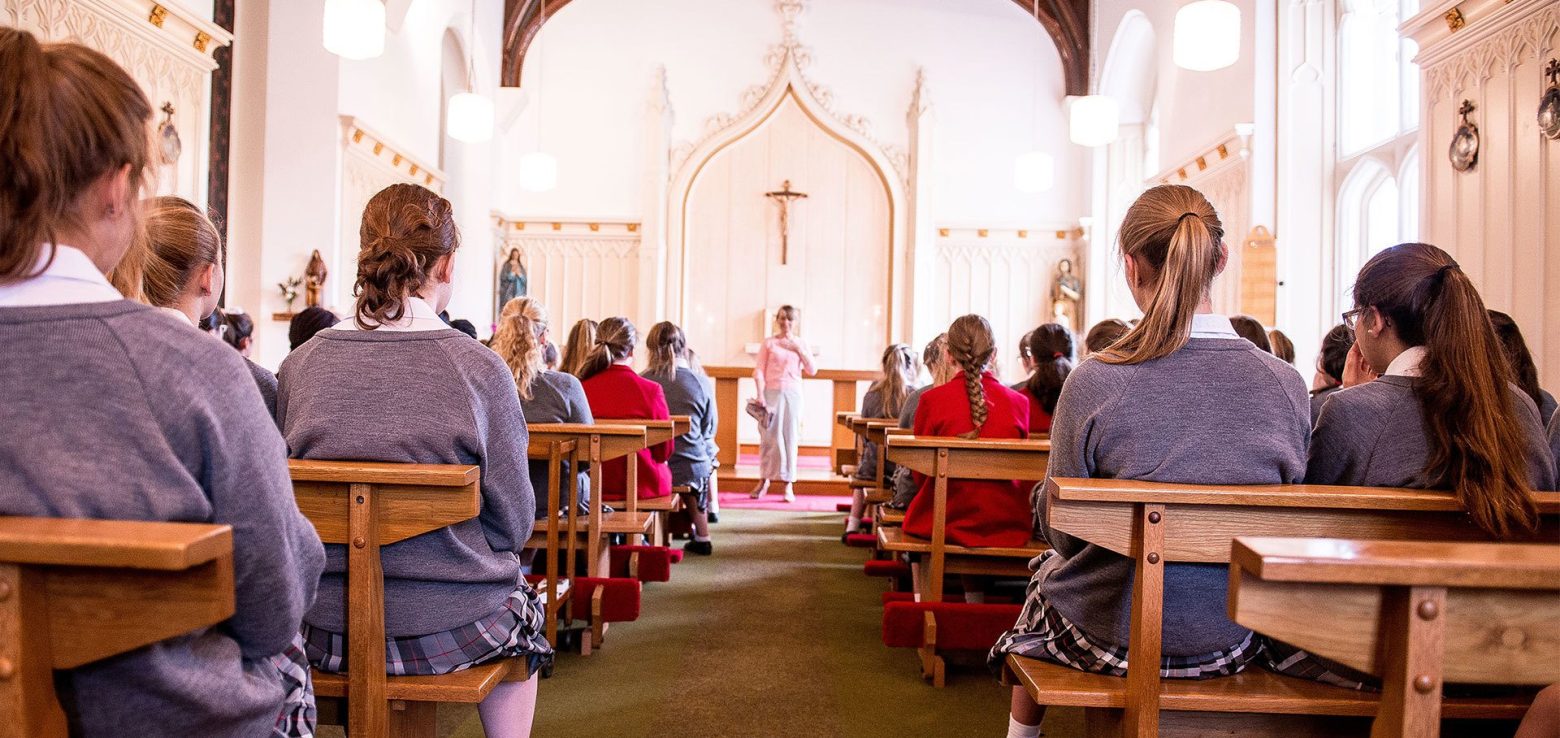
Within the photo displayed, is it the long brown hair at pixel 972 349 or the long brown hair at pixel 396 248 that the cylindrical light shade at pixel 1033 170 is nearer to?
the long brown hair at pixel 972 349

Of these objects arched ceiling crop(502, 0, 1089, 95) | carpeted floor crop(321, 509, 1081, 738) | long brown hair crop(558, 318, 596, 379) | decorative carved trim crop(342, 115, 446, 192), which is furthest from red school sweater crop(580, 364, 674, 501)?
arched ceiling crop(502, 0, 1089, 95)

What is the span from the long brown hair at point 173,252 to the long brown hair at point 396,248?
264mm

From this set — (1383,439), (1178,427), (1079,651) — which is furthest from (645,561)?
(1383,439)

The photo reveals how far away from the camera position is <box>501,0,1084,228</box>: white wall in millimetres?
11242

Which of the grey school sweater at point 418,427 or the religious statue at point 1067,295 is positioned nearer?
the grey school sweater at point 418,427

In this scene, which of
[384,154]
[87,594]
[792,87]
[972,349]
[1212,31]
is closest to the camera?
[87,594]

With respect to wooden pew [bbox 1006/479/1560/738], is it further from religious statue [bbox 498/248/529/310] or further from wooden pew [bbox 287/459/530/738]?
religious statue [bbox 498/248/529/310]

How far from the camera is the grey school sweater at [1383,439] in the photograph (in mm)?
1876

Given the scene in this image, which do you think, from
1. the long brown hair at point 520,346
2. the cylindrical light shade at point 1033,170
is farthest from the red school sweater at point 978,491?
the cylindrical light shade at point 1033,170

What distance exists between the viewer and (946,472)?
10.6ft

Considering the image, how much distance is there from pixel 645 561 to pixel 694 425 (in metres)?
1.22

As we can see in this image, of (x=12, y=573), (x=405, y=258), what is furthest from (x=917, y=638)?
(x=12, y=573)

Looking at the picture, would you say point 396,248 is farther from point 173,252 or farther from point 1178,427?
point 1178,427

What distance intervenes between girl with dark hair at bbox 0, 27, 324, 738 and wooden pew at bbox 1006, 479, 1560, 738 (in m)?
1.09
